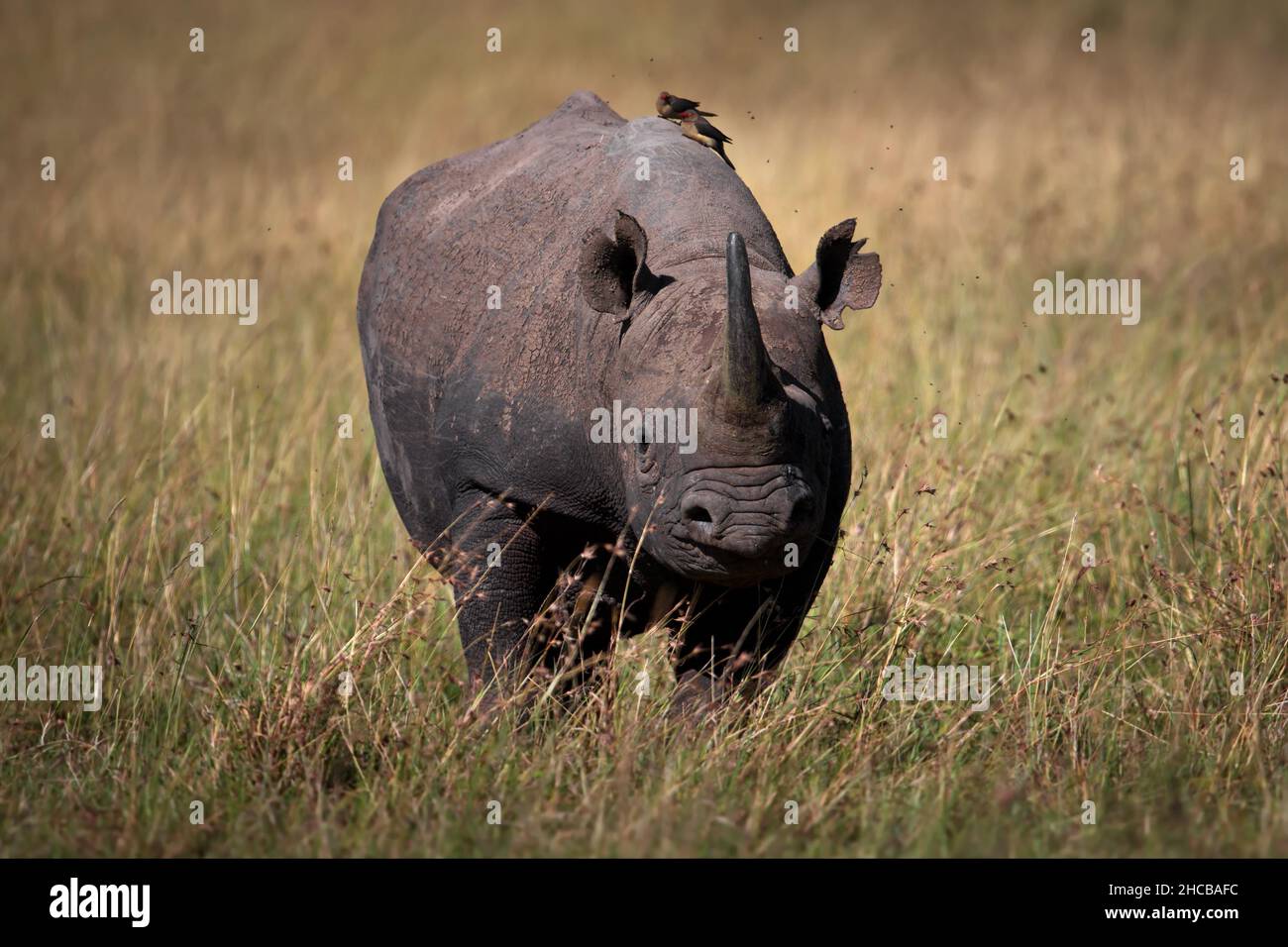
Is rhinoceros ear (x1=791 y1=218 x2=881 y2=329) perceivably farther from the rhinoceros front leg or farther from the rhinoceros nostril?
the rhinoceros front leg

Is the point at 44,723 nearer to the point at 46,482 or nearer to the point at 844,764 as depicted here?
the point at 844,764

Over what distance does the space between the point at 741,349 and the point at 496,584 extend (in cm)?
133

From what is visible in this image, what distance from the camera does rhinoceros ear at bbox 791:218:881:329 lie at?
4.82m

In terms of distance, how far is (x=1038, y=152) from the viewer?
497 inches

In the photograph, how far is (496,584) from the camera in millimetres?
5168

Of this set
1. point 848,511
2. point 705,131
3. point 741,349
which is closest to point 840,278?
point 741,349

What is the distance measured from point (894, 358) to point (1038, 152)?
4.29m

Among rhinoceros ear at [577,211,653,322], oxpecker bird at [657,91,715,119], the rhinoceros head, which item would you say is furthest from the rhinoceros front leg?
oxpecker bird at [657,91,715,119]

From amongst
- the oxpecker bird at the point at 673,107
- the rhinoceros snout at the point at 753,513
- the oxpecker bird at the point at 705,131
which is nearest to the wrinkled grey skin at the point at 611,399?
the rhinoceros snout at the point at 753,513

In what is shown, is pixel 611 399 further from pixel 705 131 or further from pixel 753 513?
pixel 705 131

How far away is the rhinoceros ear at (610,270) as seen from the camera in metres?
4.72

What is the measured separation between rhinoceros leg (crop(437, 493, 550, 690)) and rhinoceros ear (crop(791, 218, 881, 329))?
1022 mm

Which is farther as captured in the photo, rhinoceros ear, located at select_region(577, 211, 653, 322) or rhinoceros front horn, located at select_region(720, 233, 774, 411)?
rhinoceros ear, located at select_region(577, 211, 653, 322)
